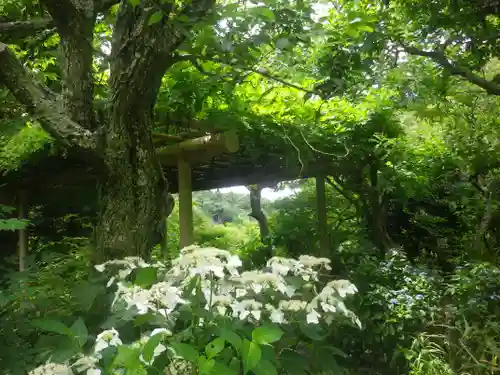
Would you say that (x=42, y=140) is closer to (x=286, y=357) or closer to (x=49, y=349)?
(x=49, y=349)

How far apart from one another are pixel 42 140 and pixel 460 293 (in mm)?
3213

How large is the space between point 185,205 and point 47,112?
8.08 feet

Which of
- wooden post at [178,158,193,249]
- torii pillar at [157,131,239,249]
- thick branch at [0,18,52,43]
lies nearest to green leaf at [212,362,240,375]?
thick branch at [0,18,52,43]

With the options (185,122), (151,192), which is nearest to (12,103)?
(185,122)

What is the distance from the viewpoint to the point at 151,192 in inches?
80.8

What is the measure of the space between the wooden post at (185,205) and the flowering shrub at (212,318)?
98.0 inches

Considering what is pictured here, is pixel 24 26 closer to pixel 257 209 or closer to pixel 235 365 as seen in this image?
pixel 235 365

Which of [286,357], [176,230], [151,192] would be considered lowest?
[176,230]

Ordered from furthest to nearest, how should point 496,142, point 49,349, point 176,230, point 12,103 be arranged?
point 176,230 < point 496,142 < point 12,103 < point 49,349

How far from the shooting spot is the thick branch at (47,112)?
1877mm

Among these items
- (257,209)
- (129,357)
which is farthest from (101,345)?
(257,209)

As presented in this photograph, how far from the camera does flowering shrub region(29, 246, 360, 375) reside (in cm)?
122

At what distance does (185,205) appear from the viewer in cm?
432

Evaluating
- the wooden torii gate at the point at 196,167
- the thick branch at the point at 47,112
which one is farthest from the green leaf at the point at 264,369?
the wooden torii gate at the point at 196,167
